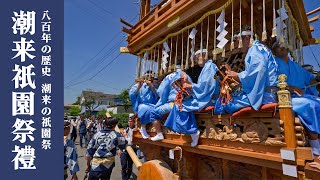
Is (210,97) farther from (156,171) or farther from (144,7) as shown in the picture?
(144,7)

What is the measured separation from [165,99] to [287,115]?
1.97 metres

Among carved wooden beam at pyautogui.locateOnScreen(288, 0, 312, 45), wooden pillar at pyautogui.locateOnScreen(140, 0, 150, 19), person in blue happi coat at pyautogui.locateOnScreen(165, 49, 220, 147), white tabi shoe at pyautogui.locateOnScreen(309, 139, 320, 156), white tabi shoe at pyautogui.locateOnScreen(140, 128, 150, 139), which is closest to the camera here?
white tabi shoe at pyautogui.locateOnScreen(309, 139, 320, 156)

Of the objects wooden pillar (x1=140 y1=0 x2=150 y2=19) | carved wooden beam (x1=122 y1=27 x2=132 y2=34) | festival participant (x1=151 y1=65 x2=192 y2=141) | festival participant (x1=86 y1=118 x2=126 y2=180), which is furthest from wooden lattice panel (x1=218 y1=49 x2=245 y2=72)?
wooden pillar (x1=140 y1=0 x2=150 y2=19)

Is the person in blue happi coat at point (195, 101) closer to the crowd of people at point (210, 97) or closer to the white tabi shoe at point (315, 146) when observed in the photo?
the crowd of people at point (210, 97)

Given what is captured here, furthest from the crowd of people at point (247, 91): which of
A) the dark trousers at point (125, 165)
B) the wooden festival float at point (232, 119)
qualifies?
the dark trousers at point (125, 165)

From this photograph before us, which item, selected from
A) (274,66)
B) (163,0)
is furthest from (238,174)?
(163,0)

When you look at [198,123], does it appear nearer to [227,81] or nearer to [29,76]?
[227,81]

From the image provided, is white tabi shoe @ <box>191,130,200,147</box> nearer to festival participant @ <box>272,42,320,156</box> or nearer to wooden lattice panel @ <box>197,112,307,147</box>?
wooden lattice panel @ <box>197,112,307,147</box>

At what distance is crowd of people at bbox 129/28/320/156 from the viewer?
222cm

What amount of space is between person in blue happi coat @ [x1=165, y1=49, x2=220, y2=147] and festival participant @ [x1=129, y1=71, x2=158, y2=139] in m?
0.93

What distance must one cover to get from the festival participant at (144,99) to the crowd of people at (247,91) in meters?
0.03

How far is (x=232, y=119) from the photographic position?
2561 millimetres

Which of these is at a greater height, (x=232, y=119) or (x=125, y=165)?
(x=232, y=119)

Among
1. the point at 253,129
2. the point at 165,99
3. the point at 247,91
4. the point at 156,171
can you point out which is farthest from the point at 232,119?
the point at 156,171
